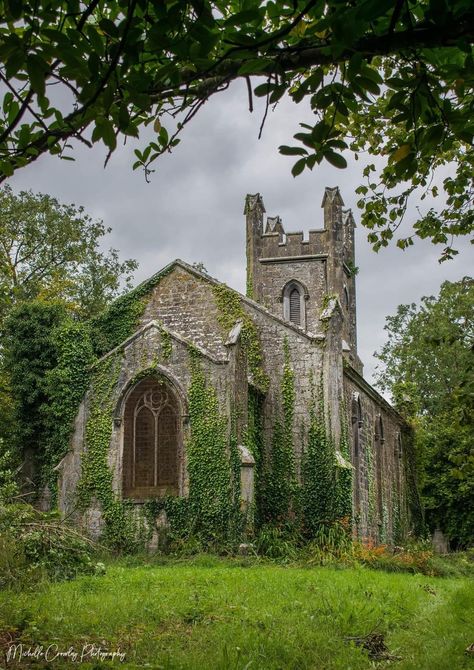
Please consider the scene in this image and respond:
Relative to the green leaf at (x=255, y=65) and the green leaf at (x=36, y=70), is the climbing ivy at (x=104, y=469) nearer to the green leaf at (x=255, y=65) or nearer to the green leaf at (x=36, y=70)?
the green leaf at (x=255, y=65)

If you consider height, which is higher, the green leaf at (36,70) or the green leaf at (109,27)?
the green leaf at (109,27)

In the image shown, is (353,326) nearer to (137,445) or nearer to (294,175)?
(137,445)

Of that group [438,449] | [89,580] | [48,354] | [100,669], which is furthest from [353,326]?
[100,669]

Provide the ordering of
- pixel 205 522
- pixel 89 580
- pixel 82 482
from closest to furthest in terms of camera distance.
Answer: pixel 89 580 → pixel 205 522 → pixel 82 482

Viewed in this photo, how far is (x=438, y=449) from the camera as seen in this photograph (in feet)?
122

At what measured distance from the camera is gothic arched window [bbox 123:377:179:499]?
21.6 metres

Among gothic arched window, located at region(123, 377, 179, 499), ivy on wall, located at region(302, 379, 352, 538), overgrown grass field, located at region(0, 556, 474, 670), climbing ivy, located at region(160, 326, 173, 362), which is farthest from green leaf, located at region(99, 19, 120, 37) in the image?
ivy on wall, located at region(302, 379, 352, 538)

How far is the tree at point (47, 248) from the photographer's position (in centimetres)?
3447

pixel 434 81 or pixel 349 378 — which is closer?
pixel 434 81

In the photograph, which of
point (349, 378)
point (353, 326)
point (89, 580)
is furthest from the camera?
point (353, 326)

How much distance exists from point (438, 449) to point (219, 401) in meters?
18.6

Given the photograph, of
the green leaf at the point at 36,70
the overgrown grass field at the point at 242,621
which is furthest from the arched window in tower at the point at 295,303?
the green leaf at the point at 36,70

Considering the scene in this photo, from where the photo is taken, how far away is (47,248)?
35688 mm

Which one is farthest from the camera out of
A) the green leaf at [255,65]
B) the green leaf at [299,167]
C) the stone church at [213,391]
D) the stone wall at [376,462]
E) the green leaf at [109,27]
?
the stone wall at [376,462]
